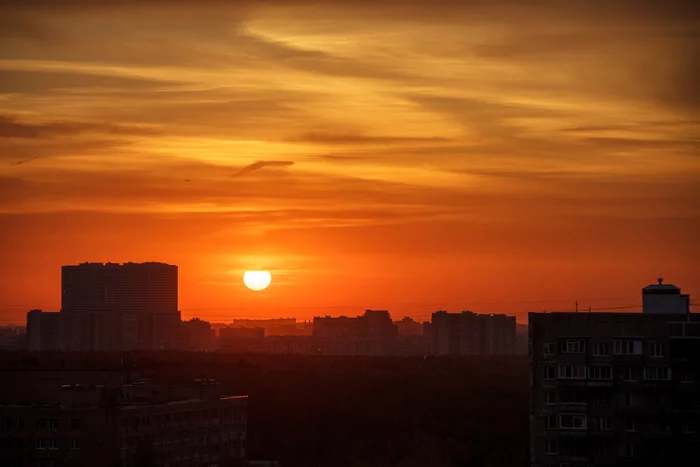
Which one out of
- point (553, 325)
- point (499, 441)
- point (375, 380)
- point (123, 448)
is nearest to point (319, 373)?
point (375, 380)

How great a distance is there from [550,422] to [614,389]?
259cm

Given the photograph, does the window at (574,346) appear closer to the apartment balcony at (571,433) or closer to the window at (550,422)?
the window at (550,422)

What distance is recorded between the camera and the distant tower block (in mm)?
53781

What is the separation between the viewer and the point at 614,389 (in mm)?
51000

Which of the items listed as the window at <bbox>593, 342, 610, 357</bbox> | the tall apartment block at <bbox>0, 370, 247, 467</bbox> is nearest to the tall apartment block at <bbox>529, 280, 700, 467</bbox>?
the window at <bbox>593, 342, 610, 357</bbox>

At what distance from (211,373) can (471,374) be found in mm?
31140

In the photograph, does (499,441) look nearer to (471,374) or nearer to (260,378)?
(260,378)

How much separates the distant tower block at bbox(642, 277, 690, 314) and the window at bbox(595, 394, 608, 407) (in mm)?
4560

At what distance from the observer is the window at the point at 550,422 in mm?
51406

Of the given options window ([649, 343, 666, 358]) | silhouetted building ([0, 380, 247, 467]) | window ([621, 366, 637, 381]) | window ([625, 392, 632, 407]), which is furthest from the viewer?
silhouetted building ([0, 380, 247, 467])

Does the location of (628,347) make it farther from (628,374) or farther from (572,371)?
(572,371)

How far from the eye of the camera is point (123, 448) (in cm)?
7631

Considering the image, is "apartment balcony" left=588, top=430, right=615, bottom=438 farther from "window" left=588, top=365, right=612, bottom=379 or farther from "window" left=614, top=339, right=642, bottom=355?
"window" left=614, top=339, right=642, bottom=355

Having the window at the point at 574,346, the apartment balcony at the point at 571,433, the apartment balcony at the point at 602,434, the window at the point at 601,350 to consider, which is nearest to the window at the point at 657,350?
the window at the point at 601,350
